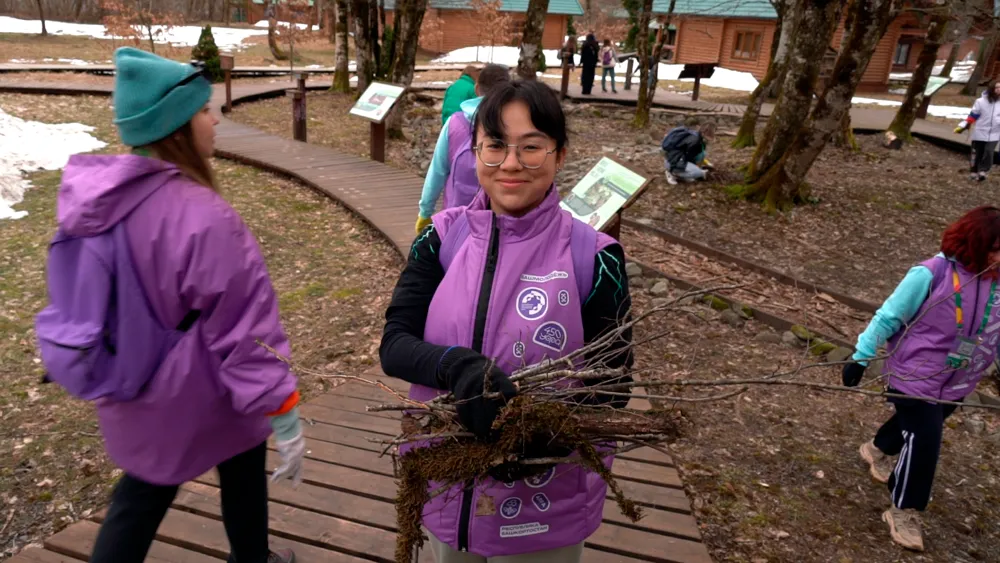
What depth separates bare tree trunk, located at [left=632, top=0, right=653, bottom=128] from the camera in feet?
47.3

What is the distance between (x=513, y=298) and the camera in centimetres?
184

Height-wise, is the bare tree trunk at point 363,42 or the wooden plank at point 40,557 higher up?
the bare tree trunk at point 363,42

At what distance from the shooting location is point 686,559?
298cm

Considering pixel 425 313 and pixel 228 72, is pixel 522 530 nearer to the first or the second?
pixel 425 313

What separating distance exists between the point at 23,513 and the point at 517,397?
3.11 m

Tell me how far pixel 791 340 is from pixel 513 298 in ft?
16.0

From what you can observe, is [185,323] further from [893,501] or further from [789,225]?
[789,225]

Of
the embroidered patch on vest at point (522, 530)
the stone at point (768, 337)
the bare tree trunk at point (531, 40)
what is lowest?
the stone at point (768, 337)

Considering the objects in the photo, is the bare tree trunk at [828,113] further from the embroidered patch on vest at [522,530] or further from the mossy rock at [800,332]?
the embroidered patch on vest at [522,530]

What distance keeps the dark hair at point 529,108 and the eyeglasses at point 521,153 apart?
0.03 m

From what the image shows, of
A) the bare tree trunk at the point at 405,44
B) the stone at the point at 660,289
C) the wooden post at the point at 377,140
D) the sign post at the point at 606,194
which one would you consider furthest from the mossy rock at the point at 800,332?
the bare tree trunk at the point at 405,44

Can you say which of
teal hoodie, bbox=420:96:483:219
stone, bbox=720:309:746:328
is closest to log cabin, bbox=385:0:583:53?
stone, bbox=720:309:746:328

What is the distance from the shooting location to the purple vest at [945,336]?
3.28m

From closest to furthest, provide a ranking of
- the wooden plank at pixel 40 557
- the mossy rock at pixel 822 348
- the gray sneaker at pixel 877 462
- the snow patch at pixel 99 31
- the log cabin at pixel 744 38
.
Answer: the wooden plank at pixel 40 557 < the gray sneaker at pixel 877 462 < the mossy rock at pixel 822 348 < the log cabin at pixel 744 38 < the snow patch at pixel 99 31
